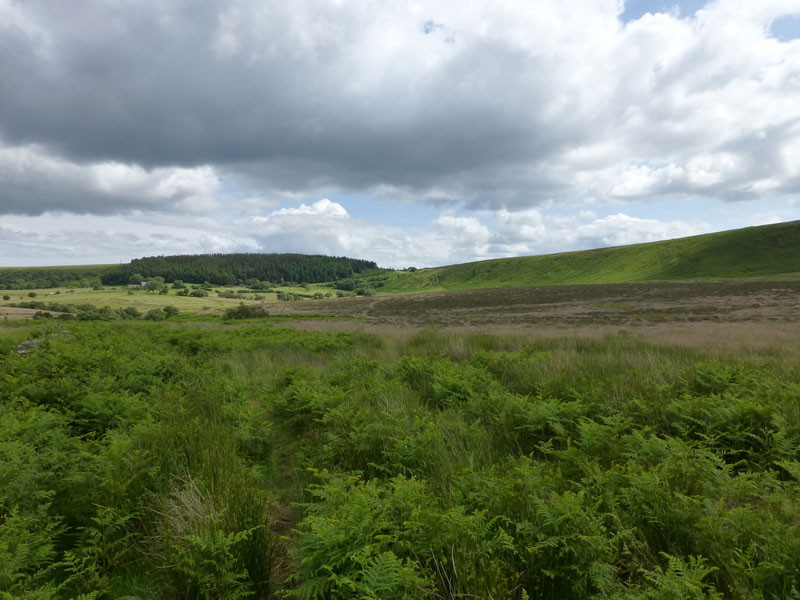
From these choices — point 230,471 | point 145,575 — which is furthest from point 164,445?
point 145,575

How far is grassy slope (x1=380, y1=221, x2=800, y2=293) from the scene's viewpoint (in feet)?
313

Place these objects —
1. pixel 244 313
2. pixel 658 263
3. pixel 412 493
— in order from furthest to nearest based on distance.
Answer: pixel 658 263
pixel 244 313
pixel 412 493

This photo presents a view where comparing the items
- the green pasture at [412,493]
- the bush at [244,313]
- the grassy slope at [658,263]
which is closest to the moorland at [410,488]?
the green pasture at [412,493]

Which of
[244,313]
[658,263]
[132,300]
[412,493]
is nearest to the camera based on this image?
[412,493]

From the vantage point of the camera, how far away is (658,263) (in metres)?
115

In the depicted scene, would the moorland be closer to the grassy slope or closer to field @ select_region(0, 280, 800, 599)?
field @ select_region(0, 280, 800, 599)

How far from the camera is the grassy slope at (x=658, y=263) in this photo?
95550mm

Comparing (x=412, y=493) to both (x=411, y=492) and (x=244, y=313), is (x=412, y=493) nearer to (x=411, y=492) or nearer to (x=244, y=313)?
(x=411, y=492)

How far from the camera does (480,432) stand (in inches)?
213

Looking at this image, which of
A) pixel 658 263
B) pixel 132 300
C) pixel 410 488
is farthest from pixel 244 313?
pixel 658 263

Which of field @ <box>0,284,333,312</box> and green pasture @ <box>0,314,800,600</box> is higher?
green pasture @ <box>0,314,800,600</box>

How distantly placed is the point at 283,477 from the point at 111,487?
2022 millimetres

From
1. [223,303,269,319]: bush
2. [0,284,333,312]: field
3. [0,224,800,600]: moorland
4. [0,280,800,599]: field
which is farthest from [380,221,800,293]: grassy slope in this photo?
[0,280,800,599]: field

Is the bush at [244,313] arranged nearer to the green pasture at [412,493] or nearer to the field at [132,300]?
the field at [132,300]
